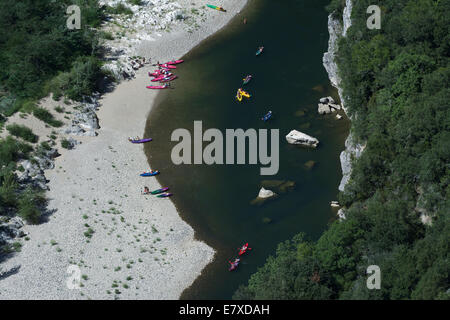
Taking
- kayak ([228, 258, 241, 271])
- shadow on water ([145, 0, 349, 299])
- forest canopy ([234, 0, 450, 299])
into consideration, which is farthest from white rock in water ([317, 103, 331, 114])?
kayak ([228, 258, 241, 271])

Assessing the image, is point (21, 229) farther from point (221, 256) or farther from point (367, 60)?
point (367, 60)

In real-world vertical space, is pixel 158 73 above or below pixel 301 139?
above

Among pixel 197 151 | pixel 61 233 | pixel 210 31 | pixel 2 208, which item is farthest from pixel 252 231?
pixel 210 31

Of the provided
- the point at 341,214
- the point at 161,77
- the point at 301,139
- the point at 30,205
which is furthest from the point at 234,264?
the point at 161,77

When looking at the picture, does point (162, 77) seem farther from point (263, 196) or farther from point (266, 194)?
point (266, 194)

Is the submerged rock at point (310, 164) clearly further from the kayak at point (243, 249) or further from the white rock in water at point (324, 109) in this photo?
the kayak at point (243, 249)

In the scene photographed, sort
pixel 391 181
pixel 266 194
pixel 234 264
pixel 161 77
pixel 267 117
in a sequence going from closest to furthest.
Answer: pixel 391 181 < pixel 234 264 < pixel 266 194 < pixel 267 117 < pixel 161 77

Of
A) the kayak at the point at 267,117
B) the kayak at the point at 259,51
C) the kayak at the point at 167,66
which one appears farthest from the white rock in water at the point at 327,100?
the kayak at the point at 167,66

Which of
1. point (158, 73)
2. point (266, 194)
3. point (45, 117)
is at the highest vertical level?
point (158, 73)
